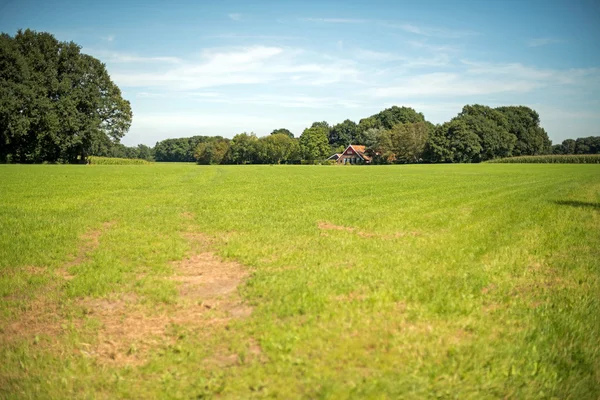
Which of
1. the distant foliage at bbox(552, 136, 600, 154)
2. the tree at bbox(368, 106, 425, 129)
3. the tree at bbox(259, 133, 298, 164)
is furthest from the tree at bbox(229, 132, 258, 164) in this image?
the distant foliage at bbox(552, 136, 600, 154)

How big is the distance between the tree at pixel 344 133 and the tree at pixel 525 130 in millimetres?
71330

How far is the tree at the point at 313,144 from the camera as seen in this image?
433 ft

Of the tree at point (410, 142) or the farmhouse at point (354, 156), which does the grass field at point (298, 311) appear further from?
the farmhouse at point (354, 156)

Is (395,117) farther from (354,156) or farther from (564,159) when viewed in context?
(564,159)

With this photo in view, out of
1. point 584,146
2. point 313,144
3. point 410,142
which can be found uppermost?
point 584,146

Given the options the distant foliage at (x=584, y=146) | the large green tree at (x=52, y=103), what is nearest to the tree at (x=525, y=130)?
the distant foliage at (x=584, y=146)

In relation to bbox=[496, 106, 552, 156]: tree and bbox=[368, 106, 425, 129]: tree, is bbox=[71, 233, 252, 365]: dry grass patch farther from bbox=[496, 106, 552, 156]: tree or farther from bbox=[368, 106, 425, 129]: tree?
bbox=[368, 106, 425, 129]: tree

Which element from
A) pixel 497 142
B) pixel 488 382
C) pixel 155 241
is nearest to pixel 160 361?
pixel 488 382

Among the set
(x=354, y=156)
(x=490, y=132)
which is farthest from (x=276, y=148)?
(x=490, y=132)

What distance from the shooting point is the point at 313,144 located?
434 feet

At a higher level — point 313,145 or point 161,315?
point 313,145

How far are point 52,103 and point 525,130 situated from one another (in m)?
144

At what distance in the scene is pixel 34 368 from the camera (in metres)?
4.39

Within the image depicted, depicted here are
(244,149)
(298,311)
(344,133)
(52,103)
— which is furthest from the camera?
(344,133)
